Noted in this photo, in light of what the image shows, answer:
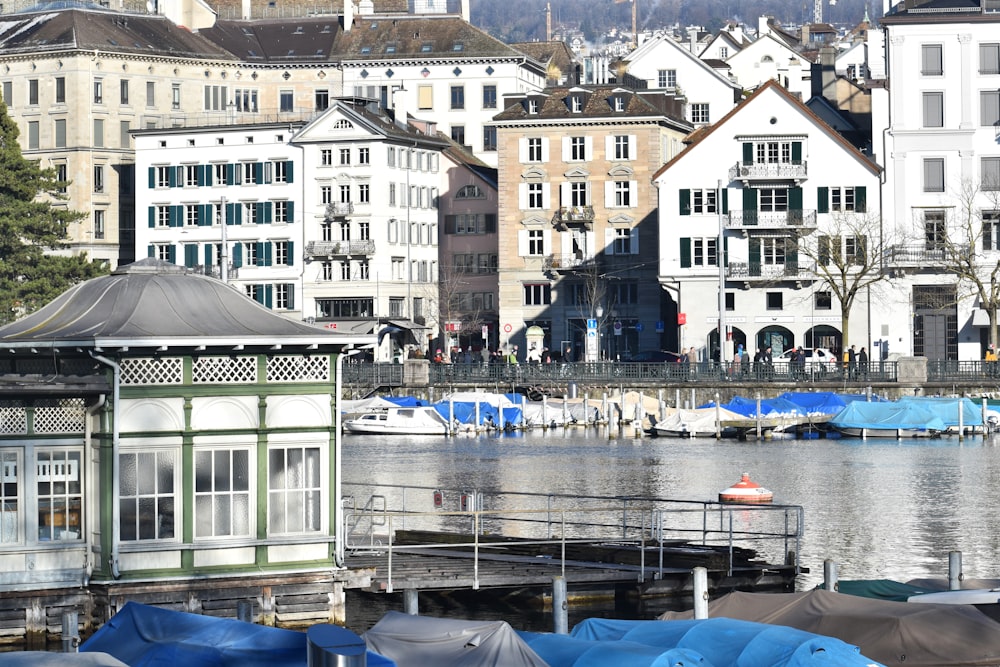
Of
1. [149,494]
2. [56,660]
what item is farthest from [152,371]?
[56,660]

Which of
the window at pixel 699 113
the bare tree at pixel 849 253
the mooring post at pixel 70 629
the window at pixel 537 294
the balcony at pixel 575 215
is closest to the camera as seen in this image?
the mooring post at pixel 70 629

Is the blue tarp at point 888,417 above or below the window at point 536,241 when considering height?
below

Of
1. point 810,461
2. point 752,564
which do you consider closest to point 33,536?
point 752,564

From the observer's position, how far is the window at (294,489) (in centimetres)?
3030

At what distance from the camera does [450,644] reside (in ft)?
79.9

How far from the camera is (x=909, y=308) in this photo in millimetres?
101062

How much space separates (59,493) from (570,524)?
13076 mm

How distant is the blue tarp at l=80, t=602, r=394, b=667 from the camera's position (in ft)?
77.4

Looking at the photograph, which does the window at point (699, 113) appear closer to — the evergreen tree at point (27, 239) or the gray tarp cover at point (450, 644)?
the evergreen tree at point (27, 239)

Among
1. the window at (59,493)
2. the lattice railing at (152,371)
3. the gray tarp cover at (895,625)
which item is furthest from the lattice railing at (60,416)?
the gray tarp cover at (895,625)

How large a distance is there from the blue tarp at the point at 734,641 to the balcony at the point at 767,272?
76.2 m

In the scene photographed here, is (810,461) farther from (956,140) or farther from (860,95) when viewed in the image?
(860,95)

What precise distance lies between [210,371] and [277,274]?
8797 cm

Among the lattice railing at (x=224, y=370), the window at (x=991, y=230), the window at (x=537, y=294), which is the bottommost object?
the lattice railing at (x=224, y=370)
